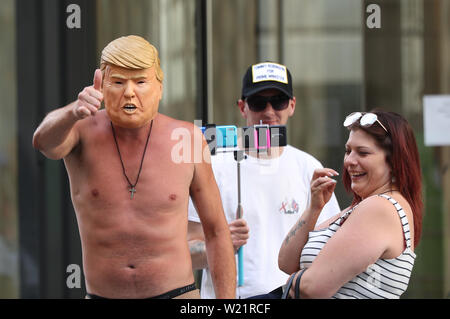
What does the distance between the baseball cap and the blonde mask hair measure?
0.90m

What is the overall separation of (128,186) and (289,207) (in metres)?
0.99

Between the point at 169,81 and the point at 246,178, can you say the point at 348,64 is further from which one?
the point at 246,178

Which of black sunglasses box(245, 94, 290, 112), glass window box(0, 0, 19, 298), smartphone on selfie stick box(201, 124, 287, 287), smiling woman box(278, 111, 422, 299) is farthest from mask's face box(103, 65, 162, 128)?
glass window box(0, 0, 19, 298)

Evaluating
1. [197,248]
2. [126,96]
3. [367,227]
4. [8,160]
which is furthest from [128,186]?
[8,160]

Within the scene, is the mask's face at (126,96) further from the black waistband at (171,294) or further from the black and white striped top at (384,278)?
the black and white striped top at (384,278)

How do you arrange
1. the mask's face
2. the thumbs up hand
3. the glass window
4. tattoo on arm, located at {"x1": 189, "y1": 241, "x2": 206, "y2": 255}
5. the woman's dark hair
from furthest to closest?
1. the glass window
2. tattoo on arm, located at {"x1": 189, "y1": 241, "x2": 206, "y2": 255}
3. the woman's dark hair
4. the mask's face
5. the thumbs up hand

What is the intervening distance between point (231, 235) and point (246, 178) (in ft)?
1.61

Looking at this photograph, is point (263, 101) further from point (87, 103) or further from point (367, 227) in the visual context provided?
point (87, 103)

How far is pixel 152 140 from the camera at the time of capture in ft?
6.93

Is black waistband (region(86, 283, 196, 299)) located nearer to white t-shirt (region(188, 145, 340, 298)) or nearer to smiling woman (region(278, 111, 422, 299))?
smiling woman (region(278, 111, 422, 299))

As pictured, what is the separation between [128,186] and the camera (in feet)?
6.73

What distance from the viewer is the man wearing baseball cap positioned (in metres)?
2.84

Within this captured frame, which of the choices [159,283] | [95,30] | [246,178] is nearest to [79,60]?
[95,30]

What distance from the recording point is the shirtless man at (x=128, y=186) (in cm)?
201
